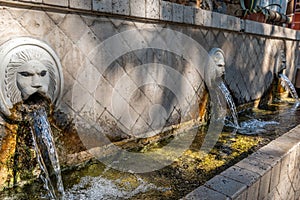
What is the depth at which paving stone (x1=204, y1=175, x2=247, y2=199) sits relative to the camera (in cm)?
146

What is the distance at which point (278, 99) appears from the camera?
204 inches

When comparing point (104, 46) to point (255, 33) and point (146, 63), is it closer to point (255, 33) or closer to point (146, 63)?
point (146, 63)

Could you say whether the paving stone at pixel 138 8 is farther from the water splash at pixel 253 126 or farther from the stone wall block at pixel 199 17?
the water splash at pixel 253 126

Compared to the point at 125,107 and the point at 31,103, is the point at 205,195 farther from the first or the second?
the point at 31,103

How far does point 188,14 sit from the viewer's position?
2.76 metres

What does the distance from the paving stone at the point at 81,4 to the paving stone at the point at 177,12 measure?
1.05 metres

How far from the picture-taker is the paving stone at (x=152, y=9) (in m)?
2.34

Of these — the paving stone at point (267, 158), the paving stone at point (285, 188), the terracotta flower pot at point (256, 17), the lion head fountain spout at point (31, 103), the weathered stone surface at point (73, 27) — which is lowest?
the paving stone at point (285, 188)

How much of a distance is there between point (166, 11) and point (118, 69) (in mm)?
860

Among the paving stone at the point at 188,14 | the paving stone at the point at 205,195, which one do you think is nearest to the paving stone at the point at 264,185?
the paving stone at the point at 205,195

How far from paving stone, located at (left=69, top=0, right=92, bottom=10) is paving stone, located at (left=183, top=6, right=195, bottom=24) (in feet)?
4.03

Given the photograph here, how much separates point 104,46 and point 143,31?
50 cm

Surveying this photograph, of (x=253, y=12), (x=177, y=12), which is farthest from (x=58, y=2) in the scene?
(x=253, y=12)

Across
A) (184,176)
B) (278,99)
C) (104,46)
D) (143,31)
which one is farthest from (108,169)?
(278,99)
